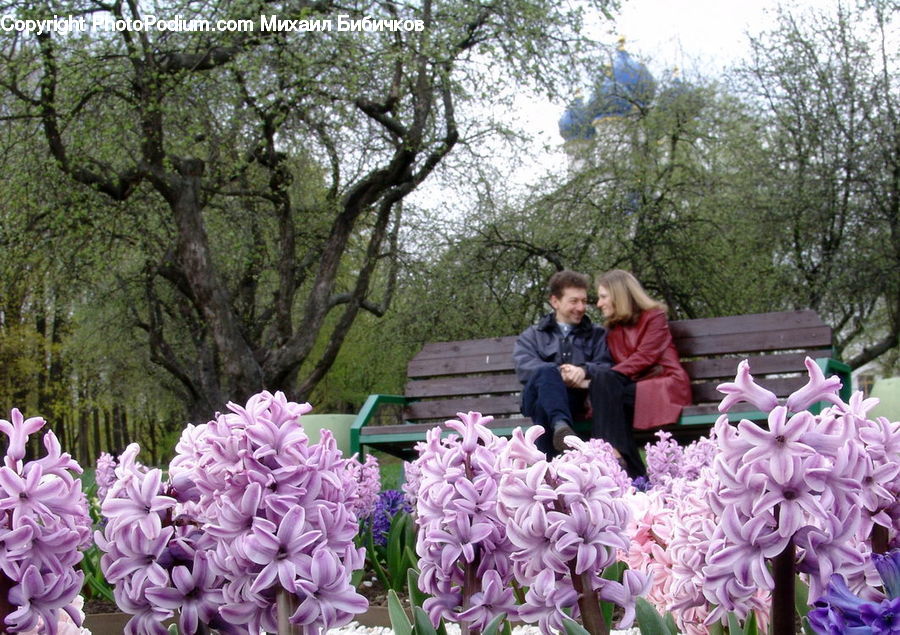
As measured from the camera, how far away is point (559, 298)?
7156 millimetres

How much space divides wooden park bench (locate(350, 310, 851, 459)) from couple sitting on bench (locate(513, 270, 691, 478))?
7.5 inches

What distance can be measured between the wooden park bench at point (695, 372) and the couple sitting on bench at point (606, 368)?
19 centimetres

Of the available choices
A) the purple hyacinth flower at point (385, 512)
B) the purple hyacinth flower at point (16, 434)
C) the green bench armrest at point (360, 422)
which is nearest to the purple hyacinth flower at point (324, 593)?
the purple hyacinth flower at point (16, 434)

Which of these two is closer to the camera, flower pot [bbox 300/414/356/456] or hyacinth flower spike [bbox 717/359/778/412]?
hyacinth flower spike [bbox 717/359/778/412]

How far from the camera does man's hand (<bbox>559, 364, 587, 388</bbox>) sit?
21.8ft

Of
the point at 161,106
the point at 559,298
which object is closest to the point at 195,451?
the point at 559,298

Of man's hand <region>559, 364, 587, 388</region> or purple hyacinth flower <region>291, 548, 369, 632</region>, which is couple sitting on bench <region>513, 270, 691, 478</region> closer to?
man's hand <region>559, 364, 587, 388</region>

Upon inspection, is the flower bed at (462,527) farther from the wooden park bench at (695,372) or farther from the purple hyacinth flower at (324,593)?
the wooden park bench at (695,372)

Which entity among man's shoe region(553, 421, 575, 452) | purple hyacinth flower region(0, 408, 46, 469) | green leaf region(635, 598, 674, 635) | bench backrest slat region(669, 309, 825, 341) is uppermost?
purple hyacinth flower region(0, 408, 46, 469)

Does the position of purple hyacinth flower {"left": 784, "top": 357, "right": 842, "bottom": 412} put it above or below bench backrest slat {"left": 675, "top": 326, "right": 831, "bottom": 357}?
above

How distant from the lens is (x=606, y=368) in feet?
21.8

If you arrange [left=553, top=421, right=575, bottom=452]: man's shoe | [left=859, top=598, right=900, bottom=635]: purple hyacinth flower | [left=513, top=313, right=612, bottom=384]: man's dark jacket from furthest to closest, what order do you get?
[left=513, top=313, right=612, bottom=384]: man's dark jacket, [left=553, top=421, right=575, bottom=452]: man's shoe, [left=859, top=598, right=900, bottom=635]: purple hyacinth flower

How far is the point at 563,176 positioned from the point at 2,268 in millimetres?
8315

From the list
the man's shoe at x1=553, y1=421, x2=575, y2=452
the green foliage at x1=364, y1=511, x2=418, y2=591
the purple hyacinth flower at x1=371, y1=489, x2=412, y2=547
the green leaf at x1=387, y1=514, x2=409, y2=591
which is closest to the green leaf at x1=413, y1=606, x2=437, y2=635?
the green foliage at x1=364, y1=511, x2=418, y2=591
